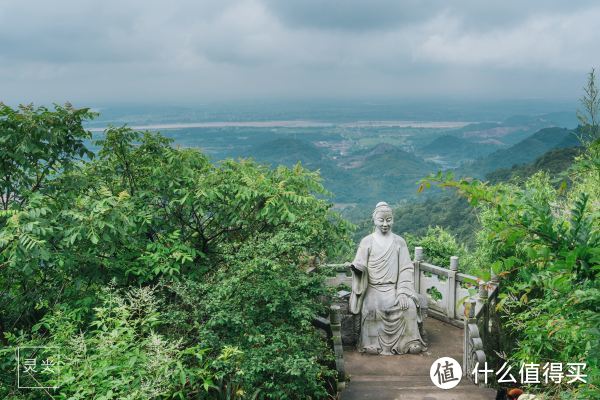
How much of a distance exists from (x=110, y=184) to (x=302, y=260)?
11.2ft

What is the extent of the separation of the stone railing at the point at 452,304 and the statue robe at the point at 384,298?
315mm

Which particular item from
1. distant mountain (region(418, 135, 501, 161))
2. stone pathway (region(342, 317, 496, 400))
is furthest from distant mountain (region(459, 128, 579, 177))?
stone pathway (region(342, 317, 496, 400))

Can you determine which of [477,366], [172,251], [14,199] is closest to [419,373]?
[477,366]

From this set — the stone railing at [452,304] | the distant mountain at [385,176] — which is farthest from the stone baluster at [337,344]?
the distant mountain at [385,176]

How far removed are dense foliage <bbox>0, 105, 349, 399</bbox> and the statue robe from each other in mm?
1370

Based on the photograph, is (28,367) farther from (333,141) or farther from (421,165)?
(333,141)

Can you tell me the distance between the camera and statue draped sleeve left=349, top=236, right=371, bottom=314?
31.4 feet

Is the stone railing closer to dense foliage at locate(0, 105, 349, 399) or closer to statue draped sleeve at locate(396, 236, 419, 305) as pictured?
statue draped sleeve at locate(396, 236, 419, 305)

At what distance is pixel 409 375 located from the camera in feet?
28.9

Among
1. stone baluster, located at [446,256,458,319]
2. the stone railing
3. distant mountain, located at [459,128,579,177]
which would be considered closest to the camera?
the stone railing

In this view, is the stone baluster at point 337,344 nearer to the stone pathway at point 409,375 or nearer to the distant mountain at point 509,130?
the stone pathway at point 409,375

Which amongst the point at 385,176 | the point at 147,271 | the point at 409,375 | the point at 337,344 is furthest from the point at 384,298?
the point at 385,176

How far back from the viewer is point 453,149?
14838cm

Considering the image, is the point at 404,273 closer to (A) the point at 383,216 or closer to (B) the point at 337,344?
(A) the point at 383,216
